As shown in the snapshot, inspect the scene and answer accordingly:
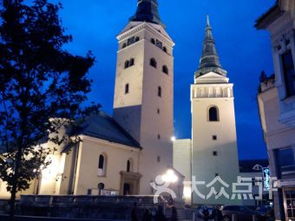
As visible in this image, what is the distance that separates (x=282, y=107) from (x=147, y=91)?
1019 inches

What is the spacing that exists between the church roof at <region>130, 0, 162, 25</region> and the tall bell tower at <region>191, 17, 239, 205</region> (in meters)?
14.1

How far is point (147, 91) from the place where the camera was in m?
37.3

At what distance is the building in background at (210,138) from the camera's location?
147 ft

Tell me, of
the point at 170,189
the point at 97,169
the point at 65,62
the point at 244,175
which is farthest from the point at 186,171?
the point at 65,62

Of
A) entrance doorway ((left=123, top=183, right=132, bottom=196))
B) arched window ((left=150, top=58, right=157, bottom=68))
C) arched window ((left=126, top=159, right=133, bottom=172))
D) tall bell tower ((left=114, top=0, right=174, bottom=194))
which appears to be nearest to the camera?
entrance doorway ((left=123, top=183, right=132, bottom=196))

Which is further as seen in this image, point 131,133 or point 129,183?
point 131,133

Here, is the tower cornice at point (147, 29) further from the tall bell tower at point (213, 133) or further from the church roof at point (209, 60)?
the church roof at point (209, 60)

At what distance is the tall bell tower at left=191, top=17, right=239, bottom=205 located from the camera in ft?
146

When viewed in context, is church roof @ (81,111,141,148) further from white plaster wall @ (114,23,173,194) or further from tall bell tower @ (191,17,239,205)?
tall bell tower @ (191,17,239,205)

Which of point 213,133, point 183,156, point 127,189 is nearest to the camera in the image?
point 127,189

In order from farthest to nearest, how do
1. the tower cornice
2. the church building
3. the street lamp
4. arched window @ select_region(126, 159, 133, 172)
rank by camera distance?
the tower cornice → the street lamp → arched window @ select_region(126, 159, 133, 172) → the church building

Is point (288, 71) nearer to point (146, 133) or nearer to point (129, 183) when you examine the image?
point (129, 183)

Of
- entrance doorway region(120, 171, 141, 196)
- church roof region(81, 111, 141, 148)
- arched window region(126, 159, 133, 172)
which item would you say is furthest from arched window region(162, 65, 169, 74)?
entrance doorway region(120, 171, 141, 196)

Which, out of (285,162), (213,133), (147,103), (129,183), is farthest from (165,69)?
(285,162)
